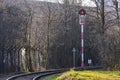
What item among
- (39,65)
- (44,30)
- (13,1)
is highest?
(13,1)

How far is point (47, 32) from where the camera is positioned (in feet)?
165

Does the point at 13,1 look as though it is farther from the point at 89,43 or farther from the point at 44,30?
the point at 89,43

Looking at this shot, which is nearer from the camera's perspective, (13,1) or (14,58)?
(13,1)

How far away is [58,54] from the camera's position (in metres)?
56.3

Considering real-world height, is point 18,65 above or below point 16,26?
below

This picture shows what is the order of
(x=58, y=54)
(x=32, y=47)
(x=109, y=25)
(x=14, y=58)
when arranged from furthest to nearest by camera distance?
1. (x=58, y=54)
2. (x=32, y=47)
3. (x=14, y=58)
4. (x=109, y=25)

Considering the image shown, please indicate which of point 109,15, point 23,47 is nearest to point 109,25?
point 109,15

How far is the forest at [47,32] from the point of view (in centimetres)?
4241

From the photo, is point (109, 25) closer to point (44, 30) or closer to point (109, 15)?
point (109, 15)

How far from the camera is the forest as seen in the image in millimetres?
42406

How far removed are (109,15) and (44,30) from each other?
12.4 m

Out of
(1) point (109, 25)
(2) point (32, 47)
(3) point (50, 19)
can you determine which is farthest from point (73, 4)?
(1) point (109, 25)

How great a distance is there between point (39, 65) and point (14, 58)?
6913 mm

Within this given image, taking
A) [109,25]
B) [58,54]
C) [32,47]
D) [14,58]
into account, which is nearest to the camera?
[109,25]
